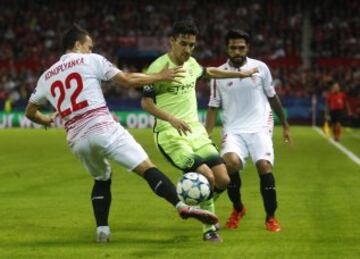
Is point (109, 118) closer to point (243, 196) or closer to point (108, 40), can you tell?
point (243, 196)

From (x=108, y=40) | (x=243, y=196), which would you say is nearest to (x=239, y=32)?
(x=243, y=196)

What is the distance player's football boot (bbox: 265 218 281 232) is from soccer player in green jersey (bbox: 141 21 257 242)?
2.86 feet

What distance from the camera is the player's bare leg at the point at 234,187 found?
11.0m

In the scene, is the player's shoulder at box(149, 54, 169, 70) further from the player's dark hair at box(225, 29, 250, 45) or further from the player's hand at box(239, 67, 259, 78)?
the player's dark hair at box(225, 29, 250, 45)

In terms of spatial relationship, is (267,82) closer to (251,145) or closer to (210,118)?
(251,145)

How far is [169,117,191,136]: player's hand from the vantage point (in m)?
9.33

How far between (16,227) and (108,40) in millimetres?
41130

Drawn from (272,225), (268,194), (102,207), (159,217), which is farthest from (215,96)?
(102,207)

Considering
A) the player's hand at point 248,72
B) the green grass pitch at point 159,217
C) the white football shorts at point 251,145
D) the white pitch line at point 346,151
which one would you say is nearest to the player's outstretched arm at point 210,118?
the white football shorts at point 251,145

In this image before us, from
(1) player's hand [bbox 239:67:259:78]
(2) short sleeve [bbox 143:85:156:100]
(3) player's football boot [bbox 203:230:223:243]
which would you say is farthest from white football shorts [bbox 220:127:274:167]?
(2) short sleeve [bbox 143:85:156:100]

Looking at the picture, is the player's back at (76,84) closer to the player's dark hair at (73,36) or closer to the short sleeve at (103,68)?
the short sleeve at (103,68)

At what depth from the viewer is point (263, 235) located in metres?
10.3

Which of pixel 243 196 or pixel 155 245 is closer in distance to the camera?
pixel 155 245

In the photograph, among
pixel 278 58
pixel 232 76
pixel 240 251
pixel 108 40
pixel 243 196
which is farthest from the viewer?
pixel 108 40
